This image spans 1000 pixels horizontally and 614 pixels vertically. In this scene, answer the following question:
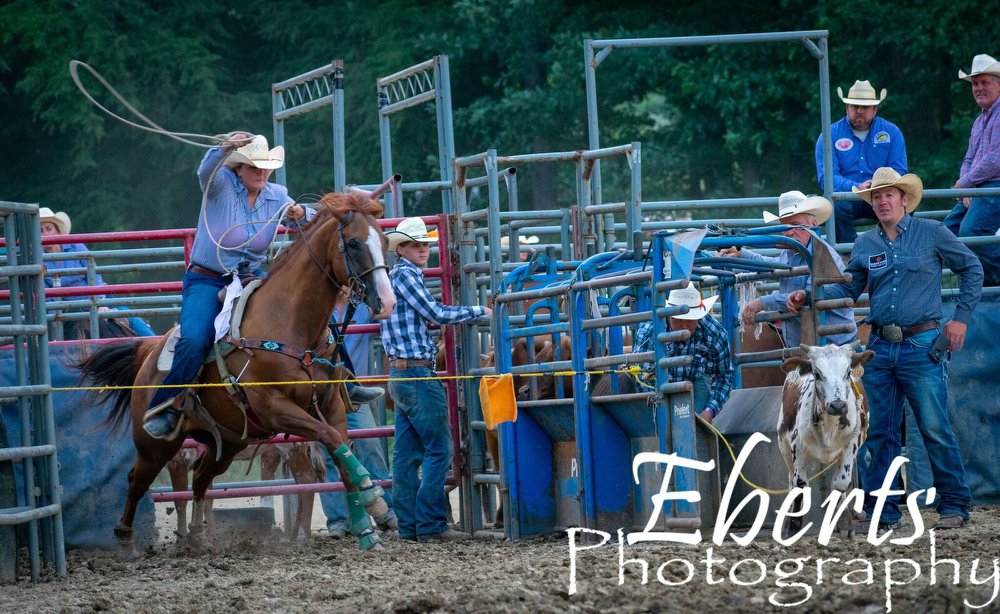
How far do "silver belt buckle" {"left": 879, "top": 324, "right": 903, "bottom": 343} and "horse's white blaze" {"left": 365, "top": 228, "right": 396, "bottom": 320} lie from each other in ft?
9.28

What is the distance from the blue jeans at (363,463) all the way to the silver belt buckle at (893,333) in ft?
12.6

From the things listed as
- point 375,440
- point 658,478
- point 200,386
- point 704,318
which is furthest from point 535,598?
point 375,440

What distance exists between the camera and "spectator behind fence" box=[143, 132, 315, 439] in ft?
27.8

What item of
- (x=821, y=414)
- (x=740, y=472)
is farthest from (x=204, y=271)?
(x=821, y=414)

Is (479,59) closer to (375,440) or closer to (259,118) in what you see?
(259,118)

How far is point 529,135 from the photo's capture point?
75.4ft

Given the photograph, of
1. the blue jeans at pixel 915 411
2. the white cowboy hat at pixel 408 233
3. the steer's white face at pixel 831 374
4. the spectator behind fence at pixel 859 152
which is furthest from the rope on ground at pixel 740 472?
the spectator behind fence at pixel 859 152

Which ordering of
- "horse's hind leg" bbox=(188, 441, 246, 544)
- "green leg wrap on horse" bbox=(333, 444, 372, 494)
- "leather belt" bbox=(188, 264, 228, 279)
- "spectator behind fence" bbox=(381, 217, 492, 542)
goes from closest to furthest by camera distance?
"green leg wrap on horse" bbox=(333, 444, 372, 494), "leather belt" bbox=(188, 264, 228, 279), "spectator behind fence" bbox=(381, 217, 492, 542), "horse's hind leg" bbox=(188, 441, 246, 544)

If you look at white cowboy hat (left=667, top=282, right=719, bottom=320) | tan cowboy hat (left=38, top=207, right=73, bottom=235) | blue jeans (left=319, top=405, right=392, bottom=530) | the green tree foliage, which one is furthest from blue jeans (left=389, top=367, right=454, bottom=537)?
the green tree foliage

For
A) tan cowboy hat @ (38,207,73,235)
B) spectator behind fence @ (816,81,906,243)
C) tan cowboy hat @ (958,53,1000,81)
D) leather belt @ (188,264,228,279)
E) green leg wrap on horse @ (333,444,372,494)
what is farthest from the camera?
tan cowboy hat @ (38,207,73,235)

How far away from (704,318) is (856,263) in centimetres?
103

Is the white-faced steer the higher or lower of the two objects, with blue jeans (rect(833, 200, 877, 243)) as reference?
lower

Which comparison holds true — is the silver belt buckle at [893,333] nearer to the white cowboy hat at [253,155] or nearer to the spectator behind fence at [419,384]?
the spectator behind fence at [419,384]

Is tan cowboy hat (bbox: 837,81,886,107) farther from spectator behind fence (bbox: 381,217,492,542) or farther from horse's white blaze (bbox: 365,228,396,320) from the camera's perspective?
horse's white blaze (bbox: 365,228,396,320)
